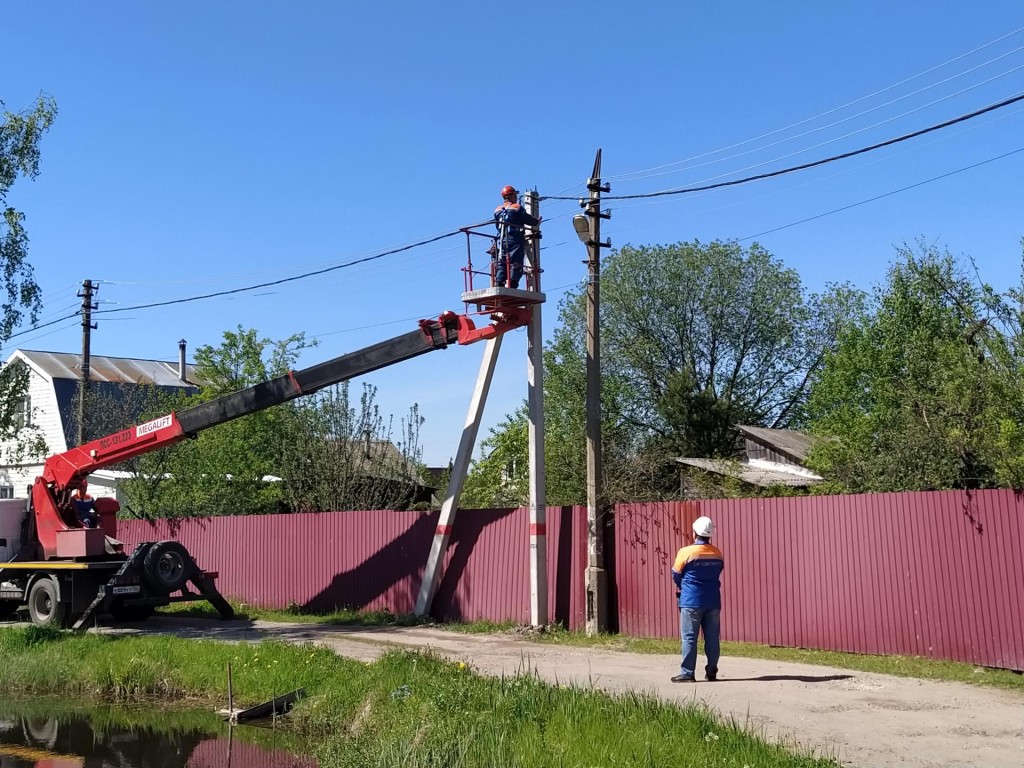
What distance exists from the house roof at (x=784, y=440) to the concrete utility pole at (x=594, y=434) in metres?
16.9

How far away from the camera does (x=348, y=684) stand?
1106cm

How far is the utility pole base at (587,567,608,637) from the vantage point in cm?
1583

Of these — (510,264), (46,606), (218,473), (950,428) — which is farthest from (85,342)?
(950,428)

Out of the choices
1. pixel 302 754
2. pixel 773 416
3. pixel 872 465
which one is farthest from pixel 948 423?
pixel 773 416

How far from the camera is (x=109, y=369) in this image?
4403 cm

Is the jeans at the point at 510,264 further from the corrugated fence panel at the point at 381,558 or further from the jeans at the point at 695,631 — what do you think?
the jeans at the point at 695,631

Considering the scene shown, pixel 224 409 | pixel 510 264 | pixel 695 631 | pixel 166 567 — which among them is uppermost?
pixel 510 264

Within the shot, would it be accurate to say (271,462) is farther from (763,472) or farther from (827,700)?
(827,700)

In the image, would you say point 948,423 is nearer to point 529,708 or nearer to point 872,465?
point 872,465

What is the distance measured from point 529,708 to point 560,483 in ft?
55.6

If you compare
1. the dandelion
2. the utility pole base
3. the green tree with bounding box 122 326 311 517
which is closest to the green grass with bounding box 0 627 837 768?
the dandelion

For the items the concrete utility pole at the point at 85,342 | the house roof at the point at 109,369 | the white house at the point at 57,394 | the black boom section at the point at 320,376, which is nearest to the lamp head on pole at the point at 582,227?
the black boom section at the point at 320,376

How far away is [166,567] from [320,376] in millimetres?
4305

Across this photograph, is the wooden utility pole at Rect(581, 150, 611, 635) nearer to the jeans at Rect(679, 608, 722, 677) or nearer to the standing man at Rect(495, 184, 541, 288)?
the standing man at Rect(495, 184, 541, 288)
